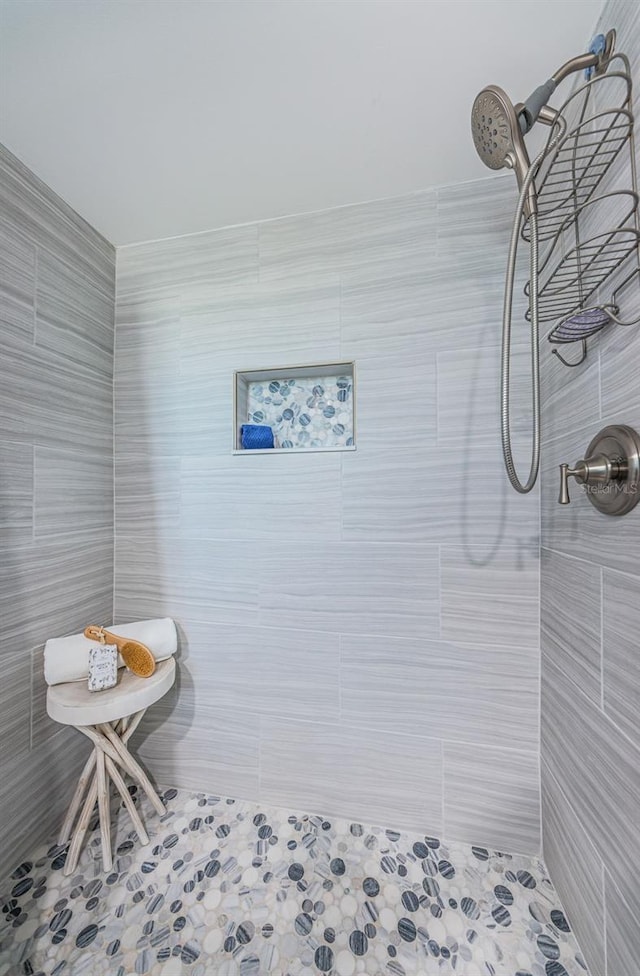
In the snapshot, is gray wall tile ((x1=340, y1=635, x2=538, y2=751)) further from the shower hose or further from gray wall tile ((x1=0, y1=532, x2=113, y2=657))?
gray wall tile ((x1=0, y1=532, x2=113, y2=657))

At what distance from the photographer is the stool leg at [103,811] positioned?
1.26m

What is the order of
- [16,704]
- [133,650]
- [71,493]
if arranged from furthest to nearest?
[71,493]
[133,650]
[16,704]

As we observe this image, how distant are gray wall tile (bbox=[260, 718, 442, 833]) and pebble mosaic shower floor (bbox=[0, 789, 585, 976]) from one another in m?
0.07

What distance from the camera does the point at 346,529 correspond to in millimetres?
1445

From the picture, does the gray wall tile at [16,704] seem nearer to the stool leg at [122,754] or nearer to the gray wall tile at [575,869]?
the stool leg at [122,754]

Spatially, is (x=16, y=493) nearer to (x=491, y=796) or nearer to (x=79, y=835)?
(x=79, y=835)

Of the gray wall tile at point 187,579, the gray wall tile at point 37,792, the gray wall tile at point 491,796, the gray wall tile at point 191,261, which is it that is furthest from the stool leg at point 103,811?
the gray wall tile at point 191,261

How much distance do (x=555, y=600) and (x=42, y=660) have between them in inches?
62.2

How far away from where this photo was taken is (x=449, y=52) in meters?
0.99

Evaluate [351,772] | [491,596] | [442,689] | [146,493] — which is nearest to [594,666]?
[491,596]

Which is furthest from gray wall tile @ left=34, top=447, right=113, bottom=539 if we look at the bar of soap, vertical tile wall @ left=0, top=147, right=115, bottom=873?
the bar of soap

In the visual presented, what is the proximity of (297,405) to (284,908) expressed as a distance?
152cm

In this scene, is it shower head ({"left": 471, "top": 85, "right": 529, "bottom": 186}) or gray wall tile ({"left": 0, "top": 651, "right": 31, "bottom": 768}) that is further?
gray wall tile ({"left": 0, "top": 651, "right": 31, "bottom": 768})

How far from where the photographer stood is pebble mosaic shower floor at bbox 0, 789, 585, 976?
1012mm
